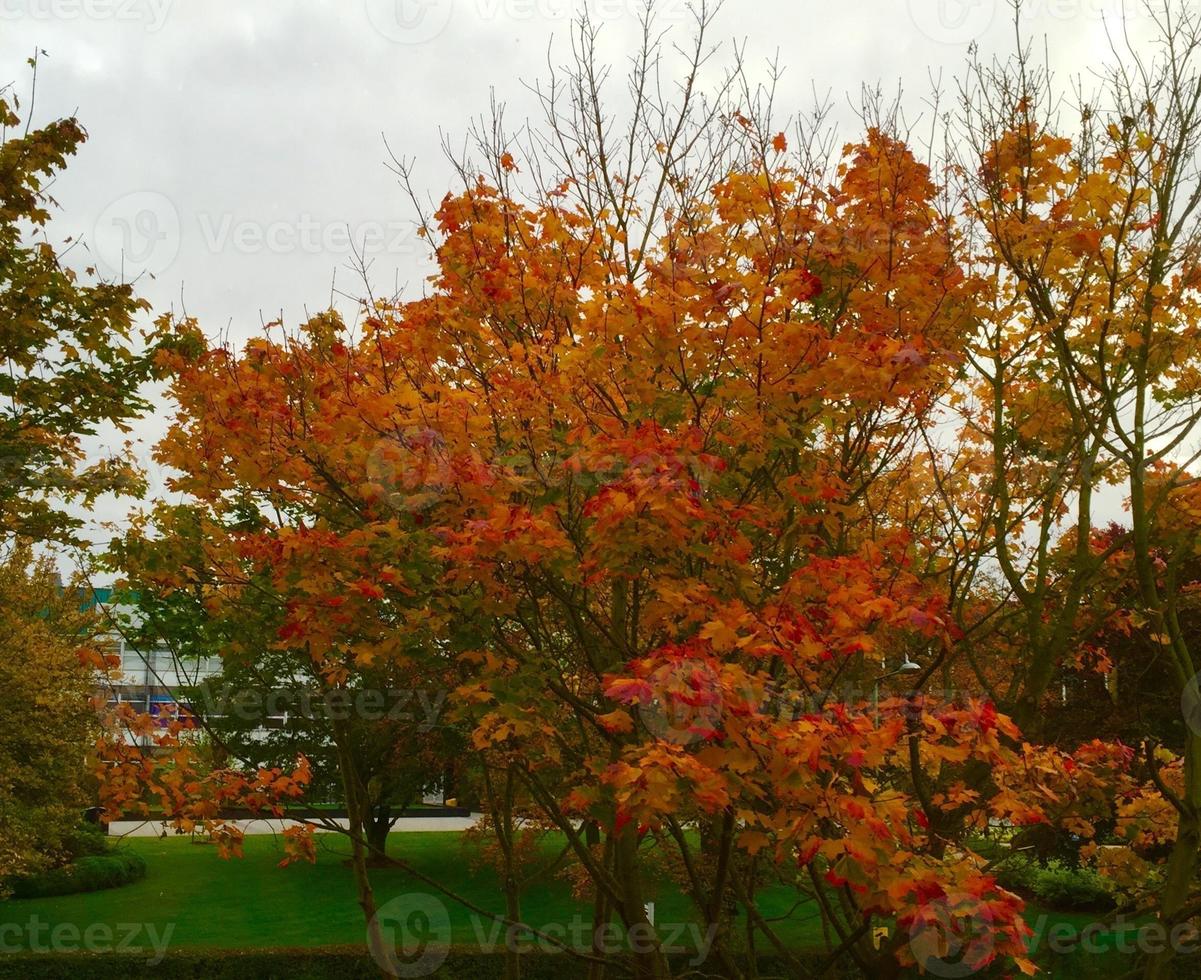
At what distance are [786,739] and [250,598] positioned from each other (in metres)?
5.45

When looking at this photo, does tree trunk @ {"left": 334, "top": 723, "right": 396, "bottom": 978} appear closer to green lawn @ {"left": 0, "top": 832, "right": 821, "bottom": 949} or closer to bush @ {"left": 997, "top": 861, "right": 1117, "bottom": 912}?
green lawn @ {"left": 0, "top": 832, "right": 821, "bottom": 949}

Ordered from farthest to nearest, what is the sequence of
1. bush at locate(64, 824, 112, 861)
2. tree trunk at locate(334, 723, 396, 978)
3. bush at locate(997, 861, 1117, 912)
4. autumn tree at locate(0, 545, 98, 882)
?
bush at locate(64, 824, 112, 861)
bush at locate(997, 861, 1117, 912)
autumn tree at locate(0, 545, 98, 882)
tree trunk at locate(334, 723, 396, 978)

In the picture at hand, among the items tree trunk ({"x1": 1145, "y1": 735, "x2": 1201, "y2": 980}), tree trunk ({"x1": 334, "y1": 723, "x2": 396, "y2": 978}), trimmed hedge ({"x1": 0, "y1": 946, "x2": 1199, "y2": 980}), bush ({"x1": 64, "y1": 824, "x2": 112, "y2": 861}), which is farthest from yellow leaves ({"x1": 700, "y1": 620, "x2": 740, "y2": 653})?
bush ({"x1": 64, "y1": 824, "x2": 112, "y2": 861})

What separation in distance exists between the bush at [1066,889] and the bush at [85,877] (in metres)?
19.6

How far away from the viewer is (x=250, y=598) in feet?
25.8

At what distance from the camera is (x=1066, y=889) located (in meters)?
18.4

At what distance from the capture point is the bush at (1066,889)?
18.3 m

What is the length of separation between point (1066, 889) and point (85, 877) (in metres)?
20.7

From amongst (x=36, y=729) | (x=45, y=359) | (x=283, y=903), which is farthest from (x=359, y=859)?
(x=283, y=903)

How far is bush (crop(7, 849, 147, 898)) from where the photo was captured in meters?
22.3

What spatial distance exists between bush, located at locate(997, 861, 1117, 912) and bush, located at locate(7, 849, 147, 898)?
1962cm

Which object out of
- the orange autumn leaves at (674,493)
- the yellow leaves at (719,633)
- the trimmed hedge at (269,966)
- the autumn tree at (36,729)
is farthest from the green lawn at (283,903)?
the yellow leaves at (719,633)

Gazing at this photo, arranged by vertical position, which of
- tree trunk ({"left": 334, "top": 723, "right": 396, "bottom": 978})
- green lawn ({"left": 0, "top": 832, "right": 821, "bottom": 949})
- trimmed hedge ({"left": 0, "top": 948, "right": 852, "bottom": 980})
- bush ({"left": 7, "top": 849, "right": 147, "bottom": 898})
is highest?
tree trunk ({"left": 334, "top": 723, "right": 396, "bottom": 978})

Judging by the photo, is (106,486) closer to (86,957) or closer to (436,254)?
(436,254)
